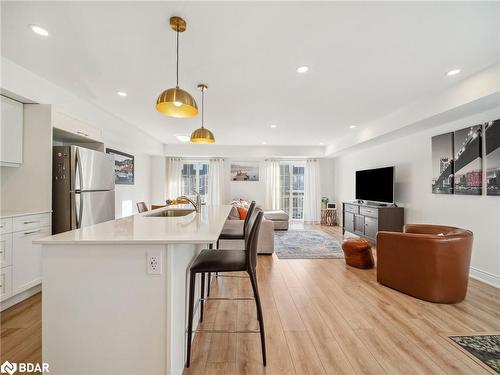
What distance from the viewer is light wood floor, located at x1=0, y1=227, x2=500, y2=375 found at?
5.34 feet

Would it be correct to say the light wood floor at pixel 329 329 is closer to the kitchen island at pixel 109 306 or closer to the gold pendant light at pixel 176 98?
the kitchen island at pixel 109 306

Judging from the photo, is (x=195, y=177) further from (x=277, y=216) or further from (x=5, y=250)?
(x=5, y=250)

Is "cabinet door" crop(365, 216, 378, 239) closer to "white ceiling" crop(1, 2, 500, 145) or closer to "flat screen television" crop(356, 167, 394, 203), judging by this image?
"flat screen television" crop(356, 167, 394, 203)

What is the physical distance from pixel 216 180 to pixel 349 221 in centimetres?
428

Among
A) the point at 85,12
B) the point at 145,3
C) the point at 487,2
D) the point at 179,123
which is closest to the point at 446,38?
the point at 487,2

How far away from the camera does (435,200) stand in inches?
148

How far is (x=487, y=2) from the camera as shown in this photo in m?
1.61

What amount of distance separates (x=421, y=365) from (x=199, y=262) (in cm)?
174

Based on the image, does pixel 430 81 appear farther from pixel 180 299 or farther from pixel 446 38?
pixel 180 299

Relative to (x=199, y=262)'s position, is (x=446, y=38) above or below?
above

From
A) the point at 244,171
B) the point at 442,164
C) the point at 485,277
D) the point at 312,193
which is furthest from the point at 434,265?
the point at 244,171

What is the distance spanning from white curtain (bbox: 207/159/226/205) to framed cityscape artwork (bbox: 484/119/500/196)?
6.19 meters

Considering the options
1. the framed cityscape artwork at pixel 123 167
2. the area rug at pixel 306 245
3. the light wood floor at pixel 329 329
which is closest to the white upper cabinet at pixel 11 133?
the light wood floor at pixel 329 329

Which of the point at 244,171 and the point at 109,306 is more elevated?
the point at 244,171
